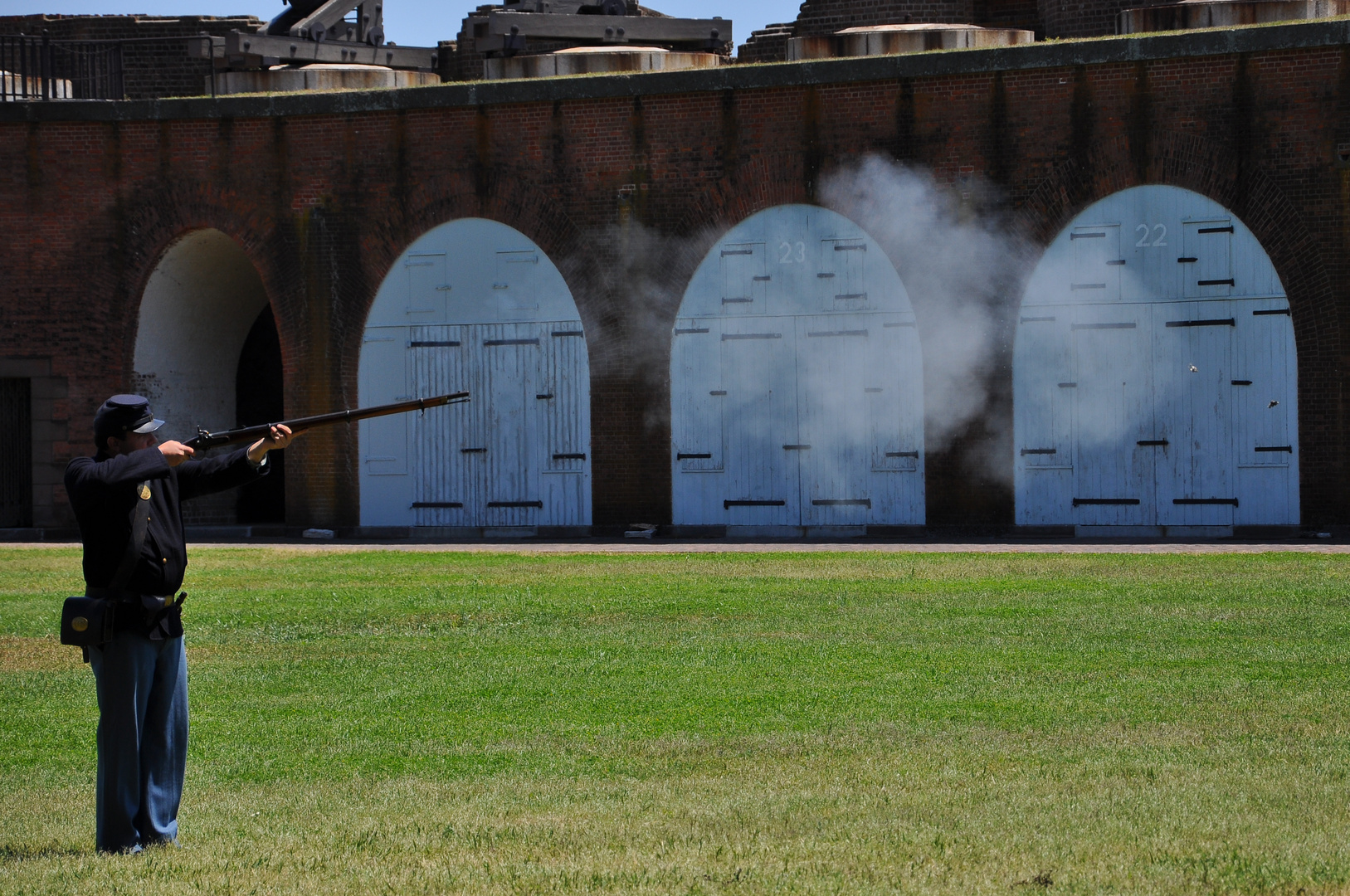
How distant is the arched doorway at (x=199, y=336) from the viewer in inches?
923

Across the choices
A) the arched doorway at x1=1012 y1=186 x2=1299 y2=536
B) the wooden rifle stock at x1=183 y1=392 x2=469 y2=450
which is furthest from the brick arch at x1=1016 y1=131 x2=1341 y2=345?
the wooden rifle stock at x1=183 y1=392 x2=469 y2=450

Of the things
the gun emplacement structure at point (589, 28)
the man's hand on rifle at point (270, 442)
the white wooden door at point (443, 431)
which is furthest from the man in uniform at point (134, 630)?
the gun emplacement structure at point (589, 28)

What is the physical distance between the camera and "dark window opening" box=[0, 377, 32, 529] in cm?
2352

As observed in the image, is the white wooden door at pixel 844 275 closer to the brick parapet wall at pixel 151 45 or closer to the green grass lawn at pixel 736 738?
the green grass lawn at pixel 736 738

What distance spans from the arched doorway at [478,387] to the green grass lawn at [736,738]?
271 inches

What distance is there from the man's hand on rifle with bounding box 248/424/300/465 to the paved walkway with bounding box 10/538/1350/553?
38.7 ft

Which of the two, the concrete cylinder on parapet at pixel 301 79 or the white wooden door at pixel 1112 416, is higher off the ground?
the concrete cylinder on parapet at pixel 301 79

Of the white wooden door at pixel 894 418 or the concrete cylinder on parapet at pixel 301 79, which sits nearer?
the white wooden door at pixel 894 418

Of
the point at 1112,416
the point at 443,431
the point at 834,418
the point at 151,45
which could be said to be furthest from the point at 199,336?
the point at 1112,416

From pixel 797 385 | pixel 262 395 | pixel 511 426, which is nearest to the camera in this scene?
pixel 797 385

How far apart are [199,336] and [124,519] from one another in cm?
1883

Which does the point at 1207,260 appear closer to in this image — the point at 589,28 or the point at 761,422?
the point at 761,422

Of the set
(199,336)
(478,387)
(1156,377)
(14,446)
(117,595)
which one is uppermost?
(199,336)

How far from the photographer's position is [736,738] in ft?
27.9
